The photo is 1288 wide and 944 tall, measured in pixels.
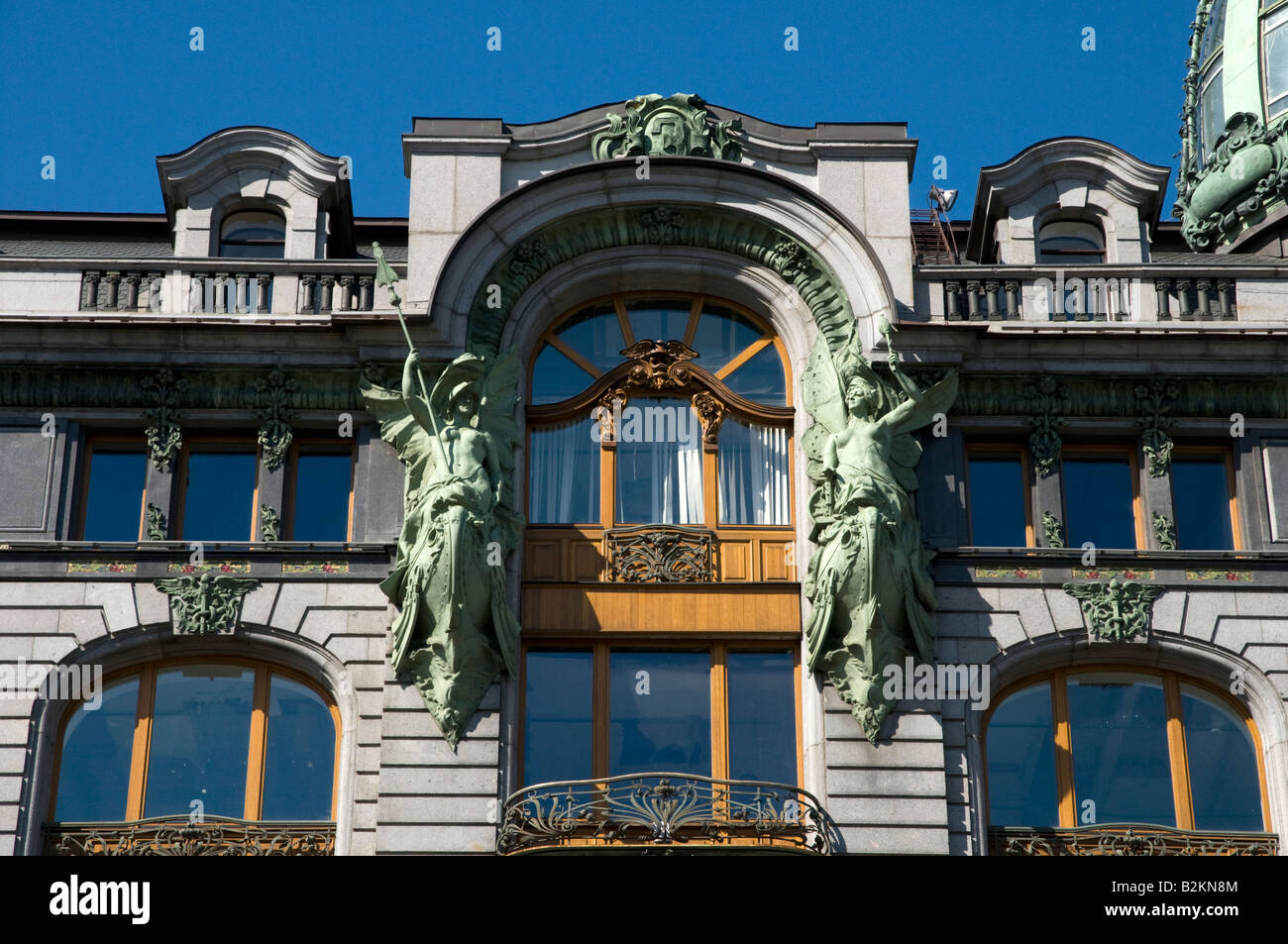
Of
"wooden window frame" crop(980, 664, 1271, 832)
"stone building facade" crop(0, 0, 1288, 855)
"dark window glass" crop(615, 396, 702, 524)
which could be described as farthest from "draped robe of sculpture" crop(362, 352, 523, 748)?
"wooden window frame" crop(980, 664, 1271, 832)

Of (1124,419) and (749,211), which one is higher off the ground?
(749,211)

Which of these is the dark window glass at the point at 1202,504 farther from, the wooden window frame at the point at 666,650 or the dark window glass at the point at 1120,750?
the wooden window frame at the point at 666,650

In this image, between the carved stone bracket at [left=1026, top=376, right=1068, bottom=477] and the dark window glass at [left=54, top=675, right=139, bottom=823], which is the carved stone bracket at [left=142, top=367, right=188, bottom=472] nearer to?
the dark window glass at [left=54, top=675, right=139, bottom=823]

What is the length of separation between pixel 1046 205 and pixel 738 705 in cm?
909

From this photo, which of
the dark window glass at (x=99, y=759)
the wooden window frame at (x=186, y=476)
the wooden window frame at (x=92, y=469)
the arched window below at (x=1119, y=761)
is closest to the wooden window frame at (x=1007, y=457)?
the arched window below at (x=1119, y=761)

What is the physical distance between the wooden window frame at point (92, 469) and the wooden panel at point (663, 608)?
17.0 feet

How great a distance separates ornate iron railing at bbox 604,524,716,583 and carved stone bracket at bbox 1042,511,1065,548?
4.38 metres

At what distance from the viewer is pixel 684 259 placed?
27.9 metres

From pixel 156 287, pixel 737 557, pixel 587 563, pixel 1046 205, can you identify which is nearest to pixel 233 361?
pixel 156 287

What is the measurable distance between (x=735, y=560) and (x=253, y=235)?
28.9 ft

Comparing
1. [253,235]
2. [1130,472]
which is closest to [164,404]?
[253,235]
